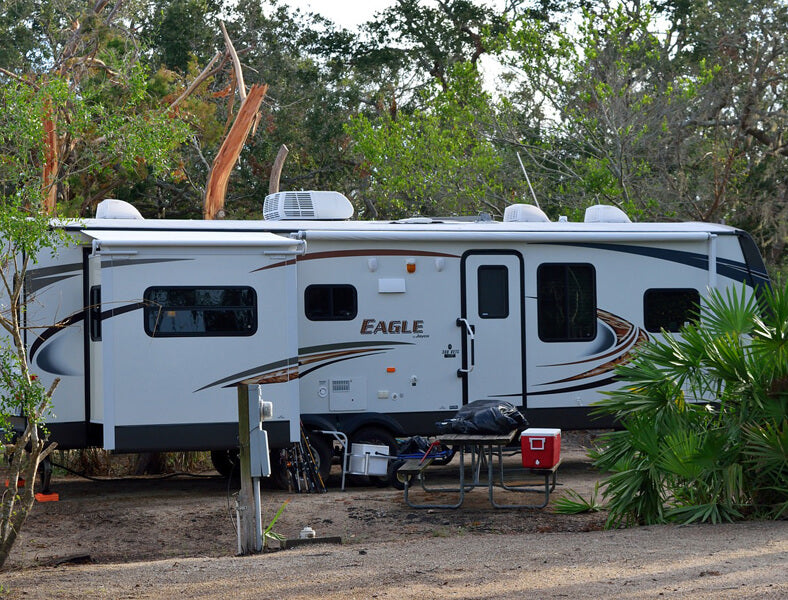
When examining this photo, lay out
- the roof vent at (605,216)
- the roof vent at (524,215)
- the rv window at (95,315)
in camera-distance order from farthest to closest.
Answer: the roof vent at (605,216) < the roof vent at (524,215) < the rv window at (95,315)

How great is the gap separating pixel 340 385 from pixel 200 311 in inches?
67.1

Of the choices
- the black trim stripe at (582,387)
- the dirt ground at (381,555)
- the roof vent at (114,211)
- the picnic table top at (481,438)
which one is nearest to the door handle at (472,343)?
the black trim stripe at (582,387)

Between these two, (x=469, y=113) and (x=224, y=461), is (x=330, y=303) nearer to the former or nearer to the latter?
(x=224, y=461)

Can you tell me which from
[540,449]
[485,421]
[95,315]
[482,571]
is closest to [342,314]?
[485,421]

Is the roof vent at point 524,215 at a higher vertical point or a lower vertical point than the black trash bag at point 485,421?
higher

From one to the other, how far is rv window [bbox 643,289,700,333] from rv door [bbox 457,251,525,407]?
160 centimetres

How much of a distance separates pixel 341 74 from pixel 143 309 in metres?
18.8

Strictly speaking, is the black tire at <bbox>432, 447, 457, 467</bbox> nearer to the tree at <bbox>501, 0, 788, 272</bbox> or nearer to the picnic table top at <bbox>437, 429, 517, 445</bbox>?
the picnic table top at <bbox>437, 429, 517, 445</bbox>

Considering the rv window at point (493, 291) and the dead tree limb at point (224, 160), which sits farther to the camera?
the dead tree limb at point (224, 160)

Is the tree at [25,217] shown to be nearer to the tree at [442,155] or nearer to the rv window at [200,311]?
the rv window at [200,311]

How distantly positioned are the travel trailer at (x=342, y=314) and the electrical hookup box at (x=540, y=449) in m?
1.95

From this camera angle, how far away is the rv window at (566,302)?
11781 mm

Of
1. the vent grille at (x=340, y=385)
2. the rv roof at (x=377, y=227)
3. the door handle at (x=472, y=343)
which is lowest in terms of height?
the vent grille at (x=340, y=385)

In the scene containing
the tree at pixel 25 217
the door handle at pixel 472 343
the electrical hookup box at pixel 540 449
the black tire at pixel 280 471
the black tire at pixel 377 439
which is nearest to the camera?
the tree at pixel 25 217
